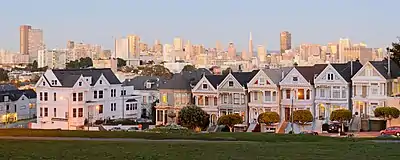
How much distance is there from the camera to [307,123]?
62.7m

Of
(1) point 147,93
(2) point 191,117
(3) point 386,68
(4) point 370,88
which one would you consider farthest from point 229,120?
(1) point 147,93

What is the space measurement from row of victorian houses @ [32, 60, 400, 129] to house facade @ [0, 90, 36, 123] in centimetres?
1681

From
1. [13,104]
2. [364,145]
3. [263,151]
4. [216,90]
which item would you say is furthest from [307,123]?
[13,104]

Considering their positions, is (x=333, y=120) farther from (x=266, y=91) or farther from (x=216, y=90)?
(x=216, y=90)

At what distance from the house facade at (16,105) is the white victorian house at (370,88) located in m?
45.5

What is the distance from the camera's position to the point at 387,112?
2308 inches

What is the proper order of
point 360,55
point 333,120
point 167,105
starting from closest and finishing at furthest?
point 333,120, point 167,105, point 360,55

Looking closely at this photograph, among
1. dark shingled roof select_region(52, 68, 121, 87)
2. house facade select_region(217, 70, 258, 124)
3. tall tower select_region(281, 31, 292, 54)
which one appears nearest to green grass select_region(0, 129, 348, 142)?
house facade select_region(217, 70, 258, 124)

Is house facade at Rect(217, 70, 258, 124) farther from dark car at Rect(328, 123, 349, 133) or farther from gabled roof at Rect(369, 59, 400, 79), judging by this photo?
gabled roof at Rect(369, 59, 400, 79)

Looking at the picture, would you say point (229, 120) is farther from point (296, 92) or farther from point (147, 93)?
point (147, 93)

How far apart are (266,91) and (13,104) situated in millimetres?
39694

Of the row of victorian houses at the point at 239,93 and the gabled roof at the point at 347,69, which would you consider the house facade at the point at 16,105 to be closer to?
the row of victorian houses at the point at 239,93

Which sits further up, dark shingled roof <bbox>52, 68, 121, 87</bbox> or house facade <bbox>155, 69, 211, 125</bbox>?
dark shingled roof <bbox>52, 68, 121, 87</bbox>

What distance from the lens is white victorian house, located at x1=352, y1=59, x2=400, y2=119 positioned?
6175 cm
